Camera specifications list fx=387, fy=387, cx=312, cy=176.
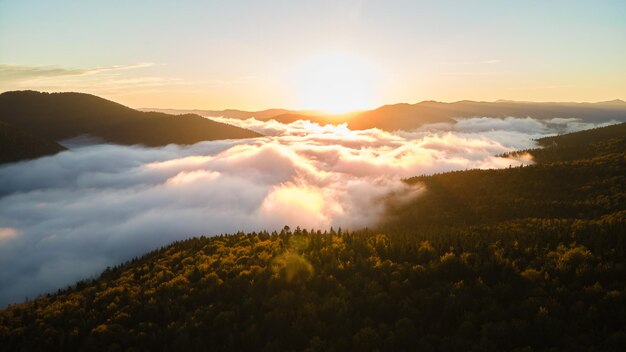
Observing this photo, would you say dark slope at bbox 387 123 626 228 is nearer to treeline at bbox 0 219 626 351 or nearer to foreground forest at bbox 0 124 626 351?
treeline at bbox 0 219 626 351

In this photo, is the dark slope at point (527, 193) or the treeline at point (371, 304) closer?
the treeline at point (371, 304)

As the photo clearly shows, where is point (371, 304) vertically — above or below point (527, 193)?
above

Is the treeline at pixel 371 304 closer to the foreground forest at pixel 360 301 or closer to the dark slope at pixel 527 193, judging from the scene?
the foreground forest at pixel 360 301

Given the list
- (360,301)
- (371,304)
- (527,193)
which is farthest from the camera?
(527,193)

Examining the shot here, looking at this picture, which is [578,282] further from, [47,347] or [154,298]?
[47,347]

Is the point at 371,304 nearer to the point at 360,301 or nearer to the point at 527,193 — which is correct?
the point at 360,301

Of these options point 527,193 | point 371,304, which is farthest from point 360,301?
point 527,193

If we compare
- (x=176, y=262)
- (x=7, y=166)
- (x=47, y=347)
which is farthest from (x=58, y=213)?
(x=47, y=347)

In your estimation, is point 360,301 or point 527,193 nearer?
point 360,301

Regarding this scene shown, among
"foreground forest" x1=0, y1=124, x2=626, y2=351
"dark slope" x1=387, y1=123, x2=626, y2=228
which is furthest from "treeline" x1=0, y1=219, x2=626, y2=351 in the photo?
"dark slope" x1=387, y1=123, x2=626, y2=228

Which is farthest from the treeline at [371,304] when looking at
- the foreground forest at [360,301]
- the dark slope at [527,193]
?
the dark slope at [527,193]
